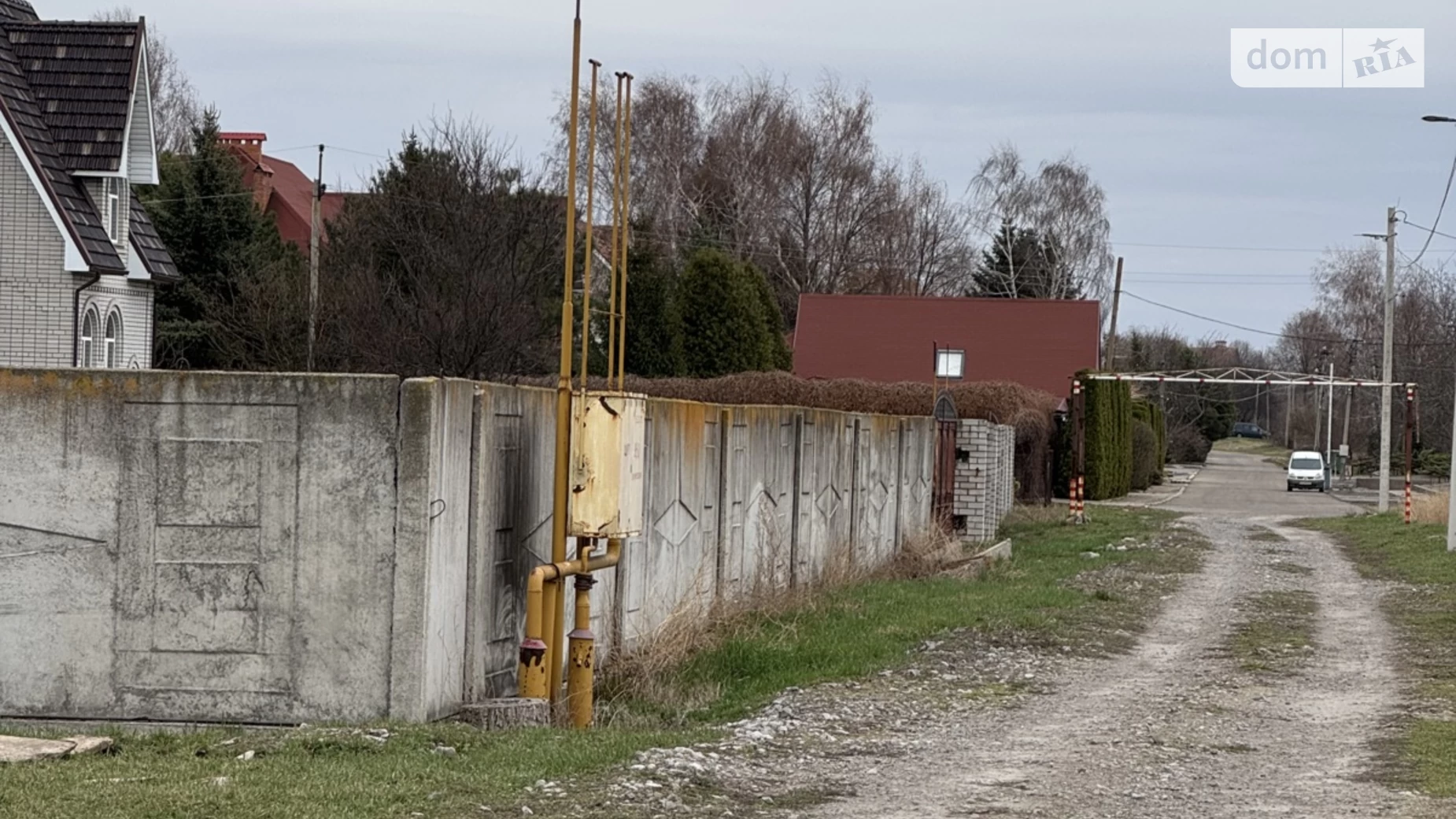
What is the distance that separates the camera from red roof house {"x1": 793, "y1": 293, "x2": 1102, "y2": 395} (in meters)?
52.3

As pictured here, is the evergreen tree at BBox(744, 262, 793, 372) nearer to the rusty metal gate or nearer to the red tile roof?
the rusty metal gate

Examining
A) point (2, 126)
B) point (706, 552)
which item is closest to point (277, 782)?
point (706, 552)

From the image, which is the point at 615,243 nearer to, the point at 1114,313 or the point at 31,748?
the point at 31,748

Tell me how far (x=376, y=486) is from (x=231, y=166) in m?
35.6

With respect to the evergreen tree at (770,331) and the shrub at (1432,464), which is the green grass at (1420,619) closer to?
the evergreen tree at (770,331)

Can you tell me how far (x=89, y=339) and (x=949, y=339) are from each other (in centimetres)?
3065

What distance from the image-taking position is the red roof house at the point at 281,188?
6325cm

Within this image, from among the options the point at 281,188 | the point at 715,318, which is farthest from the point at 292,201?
the point at 715,318

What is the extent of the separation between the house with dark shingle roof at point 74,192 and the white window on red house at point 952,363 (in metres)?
27.0

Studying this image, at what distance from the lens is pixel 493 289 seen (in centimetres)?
3241

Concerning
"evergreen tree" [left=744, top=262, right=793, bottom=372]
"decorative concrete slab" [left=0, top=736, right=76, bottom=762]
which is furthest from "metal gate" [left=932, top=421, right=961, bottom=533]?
"decorative concrete slab" [left=0, top=736, right=76, bottom=762]

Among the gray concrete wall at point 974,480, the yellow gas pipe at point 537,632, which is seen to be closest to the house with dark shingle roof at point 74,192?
the gray concrete wall at point 974,480

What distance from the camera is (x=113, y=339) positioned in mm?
28016

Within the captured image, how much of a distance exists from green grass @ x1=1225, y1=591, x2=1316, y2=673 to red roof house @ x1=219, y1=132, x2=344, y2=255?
43.9m
